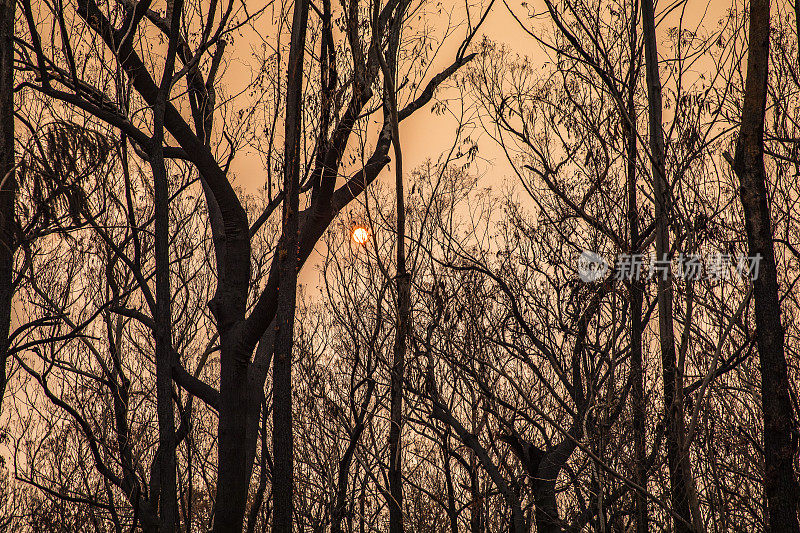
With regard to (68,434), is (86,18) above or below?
→ above

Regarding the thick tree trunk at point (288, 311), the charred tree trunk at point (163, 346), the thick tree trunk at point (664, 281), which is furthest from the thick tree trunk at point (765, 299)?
the charred tree trunk at point (163, 346)

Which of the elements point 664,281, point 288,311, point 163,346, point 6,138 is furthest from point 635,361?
point 6,138

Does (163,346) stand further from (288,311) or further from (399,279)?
(399,279)

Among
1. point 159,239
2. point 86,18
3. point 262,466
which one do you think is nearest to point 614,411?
point 159,239

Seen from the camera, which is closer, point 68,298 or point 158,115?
point 158,115

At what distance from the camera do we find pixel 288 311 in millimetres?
6562

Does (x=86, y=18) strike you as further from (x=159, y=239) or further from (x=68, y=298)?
(x=68, y=298)

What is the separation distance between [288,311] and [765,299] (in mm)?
4043

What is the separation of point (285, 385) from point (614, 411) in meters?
4.19

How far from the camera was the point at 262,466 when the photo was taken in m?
15.2

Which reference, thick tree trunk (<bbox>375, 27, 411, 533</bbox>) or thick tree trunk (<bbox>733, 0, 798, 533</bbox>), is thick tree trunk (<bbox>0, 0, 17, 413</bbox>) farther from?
thick tree trunk (<bbox>733, 0, 798, 533</bbox>)

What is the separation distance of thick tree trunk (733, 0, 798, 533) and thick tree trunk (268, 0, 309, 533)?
3827 millimetres

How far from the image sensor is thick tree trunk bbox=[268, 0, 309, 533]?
613 cm

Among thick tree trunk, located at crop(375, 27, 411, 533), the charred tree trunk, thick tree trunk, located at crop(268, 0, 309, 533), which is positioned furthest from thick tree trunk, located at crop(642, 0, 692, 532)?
the charred tree trunk
